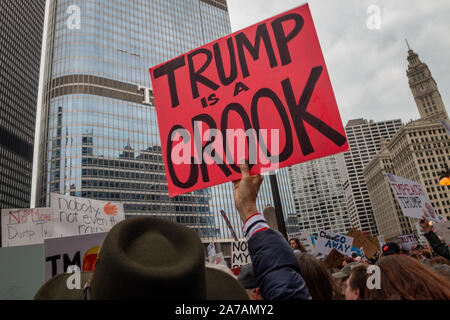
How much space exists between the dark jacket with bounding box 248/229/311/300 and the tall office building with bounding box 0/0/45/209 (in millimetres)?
107332

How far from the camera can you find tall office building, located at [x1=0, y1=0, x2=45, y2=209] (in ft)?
309

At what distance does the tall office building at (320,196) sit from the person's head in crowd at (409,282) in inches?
7302

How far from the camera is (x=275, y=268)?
4.88 ft

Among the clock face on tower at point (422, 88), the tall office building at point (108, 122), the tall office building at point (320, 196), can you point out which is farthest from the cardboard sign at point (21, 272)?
the tall office building at point (320, 196)

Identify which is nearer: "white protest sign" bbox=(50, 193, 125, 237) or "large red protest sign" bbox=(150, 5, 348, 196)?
"large red protest sign" bbox=(150, 5, 348, 196)

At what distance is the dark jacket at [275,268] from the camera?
55.9 inches

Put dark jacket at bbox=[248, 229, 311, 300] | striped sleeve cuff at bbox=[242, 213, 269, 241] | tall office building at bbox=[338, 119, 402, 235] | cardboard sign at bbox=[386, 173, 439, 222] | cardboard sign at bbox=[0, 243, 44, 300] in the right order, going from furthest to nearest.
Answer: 1. tall office building at bbox=[338, 119, 402, 235]
2. cardboard sign at bbox=[386, 173, 439, 222]
3. cardboard sign at bbox=[0, 243, 44, 300]
4. striped sleeve cuff at bbox=[242, 213, 269, 241]
5. dark jacket at bbox=[248, 229, 311, 300]

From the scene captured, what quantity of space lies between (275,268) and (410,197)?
7647mm

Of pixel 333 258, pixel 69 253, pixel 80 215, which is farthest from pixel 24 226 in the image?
pixel 333 258

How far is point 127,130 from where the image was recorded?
2795 inches

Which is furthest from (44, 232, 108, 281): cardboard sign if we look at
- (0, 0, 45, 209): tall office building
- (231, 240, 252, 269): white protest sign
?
(0, 0, 45, 209): tall office building

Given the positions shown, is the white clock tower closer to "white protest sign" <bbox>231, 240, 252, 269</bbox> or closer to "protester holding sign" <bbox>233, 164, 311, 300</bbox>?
"white protest sign" <bbox>231, 240, 252, 269</bbox>

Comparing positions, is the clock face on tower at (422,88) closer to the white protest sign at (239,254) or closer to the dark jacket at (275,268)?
the white protest sign at (239,254)

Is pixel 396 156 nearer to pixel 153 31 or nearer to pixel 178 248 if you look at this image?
pixel 153 31
